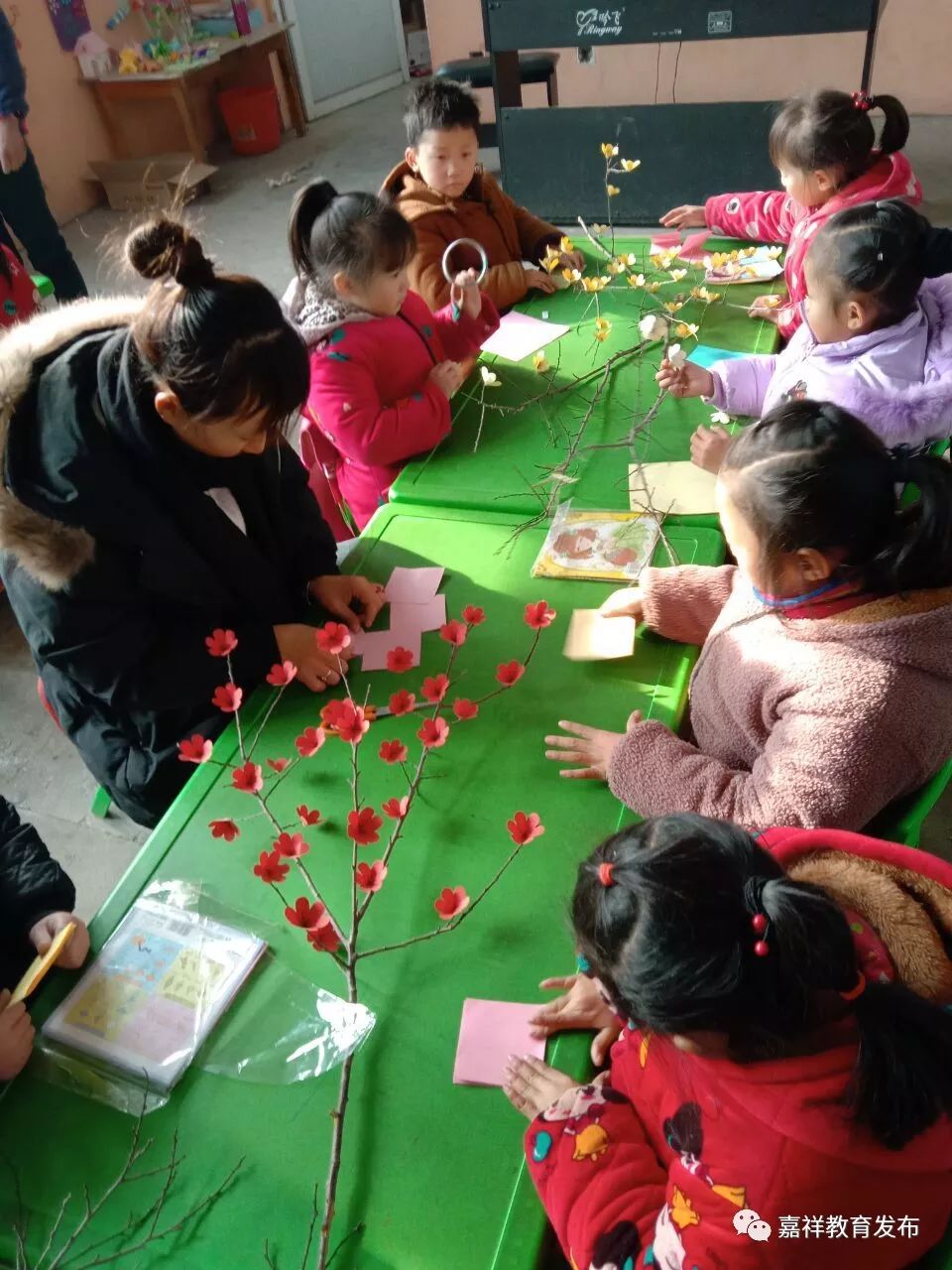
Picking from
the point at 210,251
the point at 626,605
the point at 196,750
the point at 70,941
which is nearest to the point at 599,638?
the point at 626,605

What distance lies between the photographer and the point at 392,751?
1.23 meters

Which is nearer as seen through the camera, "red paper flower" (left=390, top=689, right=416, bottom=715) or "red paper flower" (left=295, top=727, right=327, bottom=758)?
"red paper flower" (left=295, top=727, right=327, bottom=758)

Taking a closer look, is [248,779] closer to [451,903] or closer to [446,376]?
[451,903]

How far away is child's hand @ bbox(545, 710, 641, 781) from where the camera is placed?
1.25 metres

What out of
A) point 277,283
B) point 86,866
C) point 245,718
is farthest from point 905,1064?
point 277,283

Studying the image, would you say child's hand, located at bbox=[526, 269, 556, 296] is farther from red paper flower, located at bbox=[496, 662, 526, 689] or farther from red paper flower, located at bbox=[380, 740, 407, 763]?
red paper flower, located at bbox=[380, 740, 407, 763]

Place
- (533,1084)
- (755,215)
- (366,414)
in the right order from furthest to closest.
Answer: (755,215)
(366,414)
(533,1084)

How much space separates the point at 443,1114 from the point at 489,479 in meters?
1.20

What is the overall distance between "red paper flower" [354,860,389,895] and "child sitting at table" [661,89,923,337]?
5.62ft

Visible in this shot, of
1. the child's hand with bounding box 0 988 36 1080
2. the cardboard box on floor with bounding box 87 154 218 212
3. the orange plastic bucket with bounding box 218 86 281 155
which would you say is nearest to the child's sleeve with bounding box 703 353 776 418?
the child's hand with bounding box 0 988 36 1080

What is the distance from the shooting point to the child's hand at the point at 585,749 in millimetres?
1254

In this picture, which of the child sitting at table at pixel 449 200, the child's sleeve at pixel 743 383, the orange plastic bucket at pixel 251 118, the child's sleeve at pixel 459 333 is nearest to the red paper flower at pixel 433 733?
the child's sleeve at pixel 743 383

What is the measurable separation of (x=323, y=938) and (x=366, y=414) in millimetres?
1160

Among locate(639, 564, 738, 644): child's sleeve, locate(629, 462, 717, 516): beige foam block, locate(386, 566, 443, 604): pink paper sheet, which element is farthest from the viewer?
locate(629, 462, 717, 516): beige foam block
